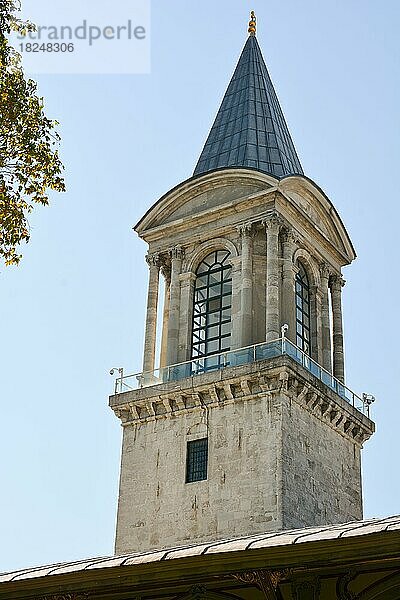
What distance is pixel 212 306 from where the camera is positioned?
1420 inches

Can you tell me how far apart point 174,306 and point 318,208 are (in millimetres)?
6747

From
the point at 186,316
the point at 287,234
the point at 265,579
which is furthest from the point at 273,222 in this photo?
the point at 265,579

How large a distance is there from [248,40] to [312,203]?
430 inches

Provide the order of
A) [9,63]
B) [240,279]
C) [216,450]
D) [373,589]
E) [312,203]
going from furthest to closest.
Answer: [312,203] < [240,279] < [216,450] < [9,63] < [373,589]

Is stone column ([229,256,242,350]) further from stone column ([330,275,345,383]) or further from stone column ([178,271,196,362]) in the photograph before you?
stone column ([330,275,345,383])

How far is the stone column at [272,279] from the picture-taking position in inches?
1286

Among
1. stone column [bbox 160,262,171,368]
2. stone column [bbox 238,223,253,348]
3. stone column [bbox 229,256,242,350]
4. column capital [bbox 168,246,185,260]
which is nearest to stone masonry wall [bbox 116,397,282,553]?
stone column [bbox 229,256,242,350]

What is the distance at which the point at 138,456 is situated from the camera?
108 feet

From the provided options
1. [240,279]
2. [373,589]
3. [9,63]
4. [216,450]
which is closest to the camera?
[373,589]

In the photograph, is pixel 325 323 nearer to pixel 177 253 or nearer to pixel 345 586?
pixel 177 253

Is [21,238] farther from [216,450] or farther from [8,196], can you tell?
[216,450]

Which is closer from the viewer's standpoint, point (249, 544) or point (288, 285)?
point (249, 544)

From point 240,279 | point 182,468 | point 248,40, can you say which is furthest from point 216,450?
point 248,40

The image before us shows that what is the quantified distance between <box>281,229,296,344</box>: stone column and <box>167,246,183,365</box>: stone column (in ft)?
13.1
